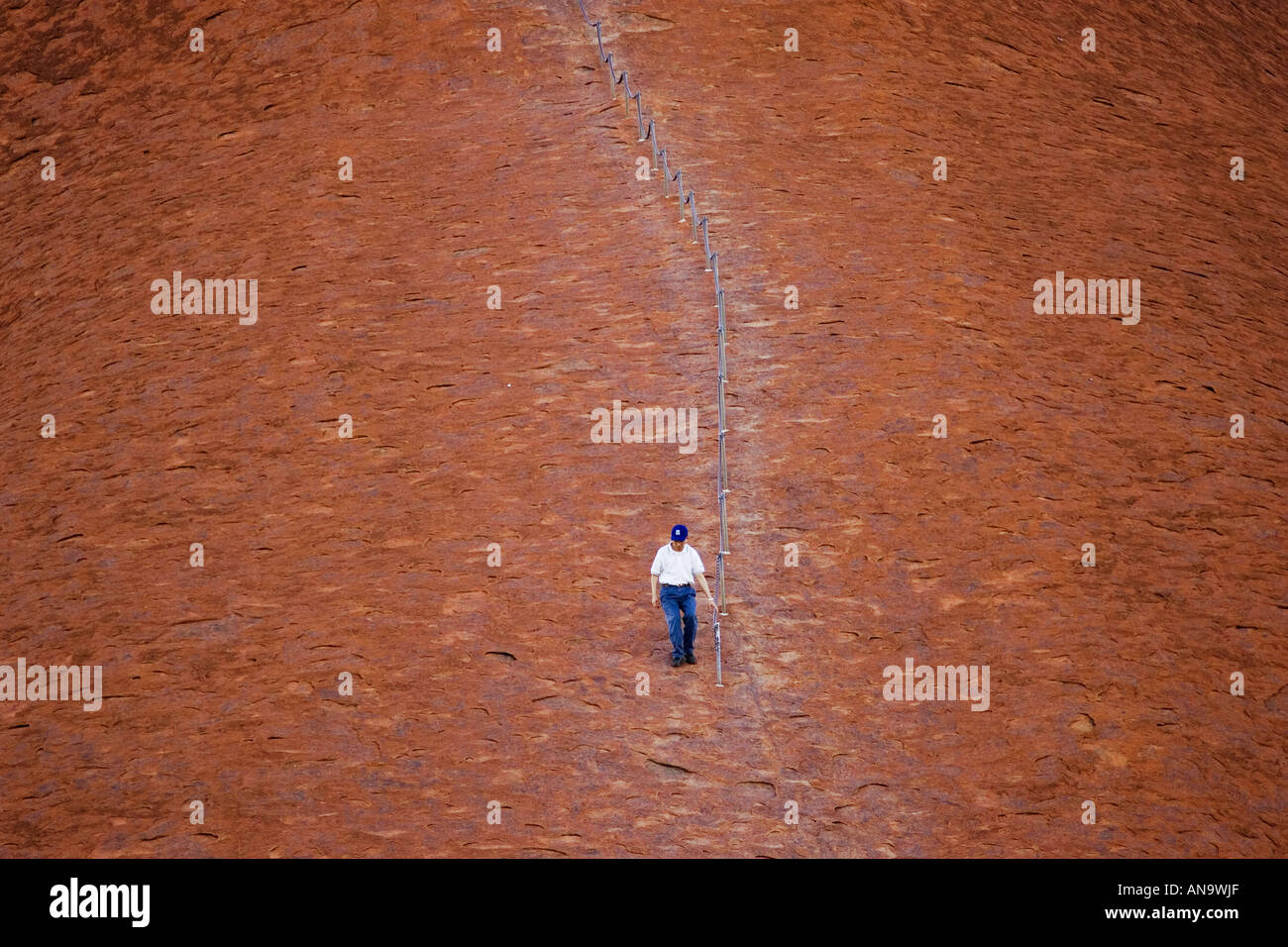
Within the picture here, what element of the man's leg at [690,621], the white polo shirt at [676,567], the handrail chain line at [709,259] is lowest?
the man's leg at [690,621]

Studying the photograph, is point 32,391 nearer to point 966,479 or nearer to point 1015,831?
point 966,479

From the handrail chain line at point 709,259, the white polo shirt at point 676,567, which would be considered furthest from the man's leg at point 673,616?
the handrail chain line at point 709,259

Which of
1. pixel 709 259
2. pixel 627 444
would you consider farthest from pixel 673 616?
pixel 709 259

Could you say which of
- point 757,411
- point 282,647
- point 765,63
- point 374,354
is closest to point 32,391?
point 374,354

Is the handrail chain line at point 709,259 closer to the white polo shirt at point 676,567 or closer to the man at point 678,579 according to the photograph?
the man at point 678,579

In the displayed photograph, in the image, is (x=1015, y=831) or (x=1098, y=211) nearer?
(x=1015, y=831)

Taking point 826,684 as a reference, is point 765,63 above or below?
above

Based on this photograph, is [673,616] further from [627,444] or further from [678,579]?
[627,444]
